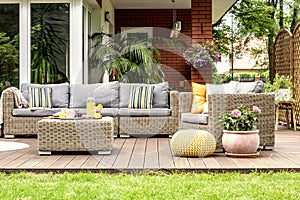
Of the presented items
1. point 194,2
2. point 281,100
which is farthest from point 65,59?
point 281,100

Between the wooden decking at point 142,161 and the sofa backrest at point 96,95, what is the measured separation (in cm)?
179

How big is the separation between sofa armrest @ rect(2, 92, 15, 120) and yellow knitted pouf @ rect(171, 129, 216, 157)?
3.08 m

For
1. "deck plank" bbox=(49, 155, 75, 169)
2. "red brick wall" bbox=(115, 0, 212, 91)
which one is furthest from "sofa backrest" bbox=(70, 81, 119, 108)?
"red brick wall" bbox=(115, 0, 212, 91)

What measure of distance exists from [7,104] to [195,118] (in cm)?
291

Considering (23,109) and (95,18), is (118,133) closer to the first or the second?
(23,109)

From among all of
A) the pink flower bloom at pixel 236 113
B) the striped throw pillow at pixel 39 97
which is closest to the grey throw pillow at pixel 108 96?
the striped throw pillow at pixel 39 97

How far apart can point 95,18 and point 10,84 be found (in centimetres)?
277

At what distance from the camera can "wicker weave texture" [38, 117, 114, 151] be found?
18.0 feet

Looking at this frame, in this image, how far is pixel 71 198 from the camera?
11.8 feet

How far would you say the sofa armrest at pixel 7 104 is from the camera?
7484mm

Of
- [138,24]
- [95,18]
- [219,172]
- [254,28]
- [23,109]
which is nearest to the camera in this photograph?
[219,172]

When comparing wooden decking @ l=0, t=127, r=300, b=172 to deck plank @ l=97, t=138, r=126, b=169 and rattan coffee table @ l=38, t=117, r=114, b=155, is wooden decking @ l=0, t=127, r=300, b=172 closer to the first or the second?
deck plank @ l=97, t=138, r=126, b=169

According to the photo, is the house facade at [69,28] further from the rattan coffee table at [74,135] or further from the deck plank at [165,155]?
the rattan coffee table at [74,135]

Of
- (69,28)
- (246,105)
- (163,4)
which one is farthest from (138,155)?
(163,4)
